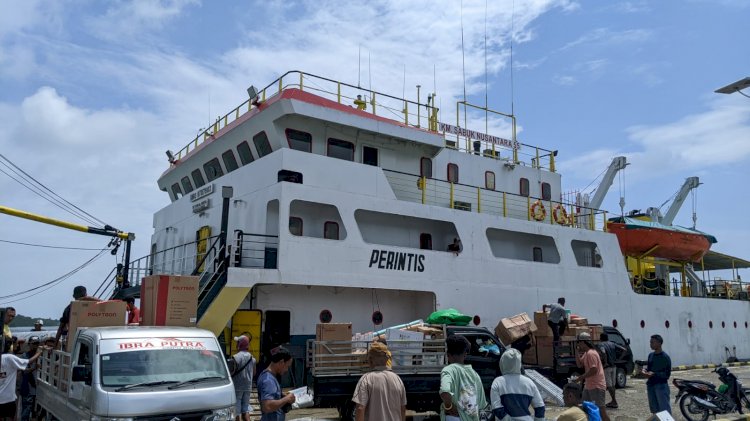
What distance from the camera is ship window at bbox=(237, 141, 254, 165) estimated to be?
50.2 feet

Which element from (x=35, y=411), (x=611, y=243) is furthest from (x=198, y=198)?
(x=611, y=243)

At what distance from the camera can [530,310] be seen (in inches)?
633

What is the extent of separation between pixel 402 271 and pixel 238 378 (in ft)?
20.8

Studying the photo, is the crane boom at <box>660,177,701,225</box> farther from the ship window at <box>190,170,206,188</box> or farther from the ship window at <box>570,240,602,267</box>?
the ship window at <box>190,170,206,188</box>

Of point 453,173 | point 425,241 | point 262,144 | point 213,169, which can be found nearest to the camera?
point 262,144

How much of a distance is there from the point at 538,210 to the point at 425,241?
13.4 ft

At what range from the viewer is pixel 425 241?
1584 centimetres

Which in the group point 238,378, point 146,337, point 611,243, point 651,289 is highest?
point 611,243

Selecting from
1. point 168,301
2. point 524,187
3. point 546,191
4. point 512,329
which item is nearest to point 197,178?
point 168,301

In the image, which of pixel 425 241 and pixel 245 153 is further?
pixel 425 241

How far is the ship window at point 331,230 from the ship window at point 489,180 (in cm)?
552

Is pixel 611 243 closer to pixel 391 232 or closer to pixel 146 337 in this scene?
pixel 391 232

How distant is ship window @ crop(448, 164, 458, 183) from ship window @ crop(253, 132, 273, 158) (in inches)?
209

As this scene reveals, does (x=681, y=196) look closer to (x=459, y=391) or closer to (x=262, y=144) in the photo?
(x=262, y=144)
